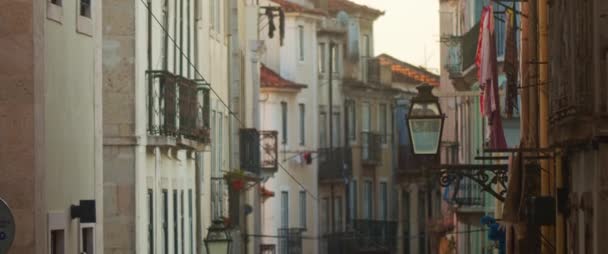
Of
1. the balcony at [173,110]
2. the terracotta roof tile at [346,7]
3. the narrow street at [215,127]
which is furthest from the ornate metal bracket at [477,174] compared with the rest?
the terracotta roof tile at [346,7]

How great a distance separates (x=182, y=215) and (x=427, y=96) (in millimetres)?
14321

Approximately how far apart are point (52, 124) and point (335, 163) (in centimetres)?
6701

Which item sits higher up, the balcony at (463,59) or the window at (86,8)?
the balcony at (463,59)

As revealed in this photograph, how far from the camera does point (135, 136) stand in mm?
37469

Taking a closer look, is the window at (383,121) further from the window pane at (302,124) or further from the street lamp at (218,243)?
the street lamp at (218,243)

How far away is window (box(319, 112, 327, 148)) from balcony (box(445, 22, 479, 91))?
31147 mm

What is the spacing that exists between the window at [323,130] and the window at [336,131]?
112 cm

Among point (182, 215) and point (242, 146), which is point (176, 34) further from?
point (242, 146)

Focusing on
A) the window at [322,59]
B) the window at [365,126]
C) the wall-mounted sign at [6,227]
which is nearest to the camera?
the wall-mounted sign at [6,227]

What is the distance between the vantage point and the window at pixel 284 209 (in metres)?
87.1

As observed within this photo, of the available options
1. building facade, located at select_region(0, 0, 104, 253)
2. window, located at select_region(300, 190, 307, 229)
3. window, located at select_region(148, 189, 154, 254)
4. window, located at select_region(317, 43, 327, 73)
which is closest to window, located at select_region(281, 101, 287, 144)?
window, located at select_region(300, 190, 307, 229)

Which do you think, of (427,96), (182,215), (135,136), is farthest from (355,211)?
(427,96)

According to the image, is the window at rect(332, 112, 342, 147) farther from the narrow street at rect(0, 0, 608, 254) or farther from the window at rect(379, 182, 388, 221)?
the narrow street at rect(0, 0, 608, 254)

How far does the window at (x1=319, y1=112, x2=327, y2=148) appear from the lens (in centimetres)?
Result: 9338
